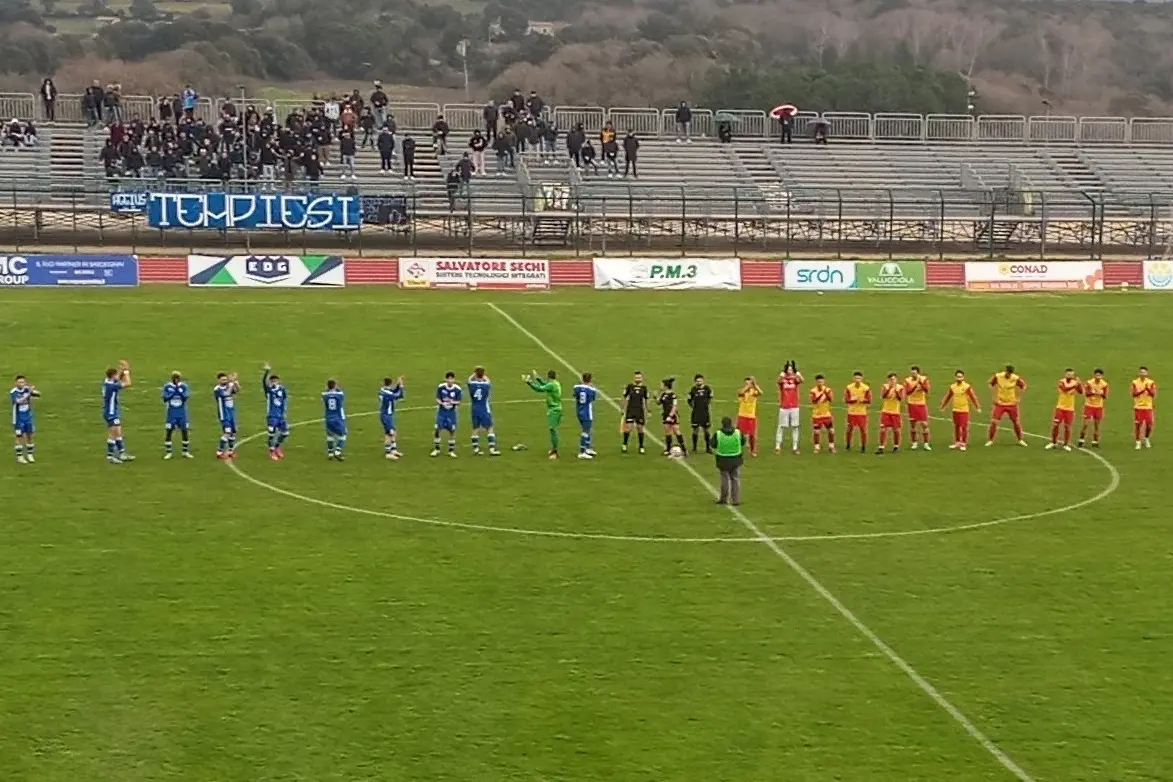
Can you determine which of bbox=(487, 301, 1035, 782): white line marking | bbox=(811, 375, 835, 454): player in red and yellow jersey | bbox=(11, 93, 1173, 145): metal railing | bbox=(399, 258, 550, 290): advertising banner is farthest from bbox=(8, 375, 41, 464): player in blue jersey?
bbox=(11, 93, 1173, 145): metal railing

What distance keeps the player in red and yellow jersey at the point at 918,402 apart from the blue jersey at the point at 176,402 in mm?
13647

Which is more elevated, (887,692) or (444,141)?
(444,141)

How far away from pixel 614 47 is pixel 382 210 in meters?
75.4

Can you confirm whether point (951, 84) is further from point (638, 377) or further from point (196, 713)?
point (196, 713)

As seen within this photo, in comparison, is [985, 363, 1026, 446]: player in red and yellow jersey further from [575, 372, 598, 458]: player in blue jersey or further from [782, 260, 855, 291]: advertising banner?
[782, 260, 855, 291]: advertising banner

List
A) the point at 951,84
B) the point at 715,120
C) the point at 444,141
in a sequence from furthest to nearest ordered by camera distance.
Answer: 1. the point at 951,84
2. the point at 715,120
3. the point at 444,141

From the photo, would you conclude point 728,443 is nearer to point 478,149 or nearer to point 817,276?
point 817,276

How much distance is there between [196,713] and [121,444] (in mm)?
13456

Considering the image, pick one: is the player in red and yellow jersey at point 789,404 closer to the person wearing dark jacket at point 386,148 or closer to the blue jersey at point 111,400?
the blue jersey at point 111,400

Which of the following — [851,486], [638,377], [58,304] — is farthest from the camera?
[58,304]

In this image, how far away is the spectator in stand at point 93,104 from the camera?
6819 cm

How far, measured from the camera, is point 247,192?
200ft

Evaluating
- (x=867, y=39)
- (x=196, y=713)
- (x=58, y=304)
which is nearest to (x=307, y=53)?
(x=867, y=39)

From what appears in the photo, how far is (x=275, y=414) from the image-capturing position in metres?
29.7
